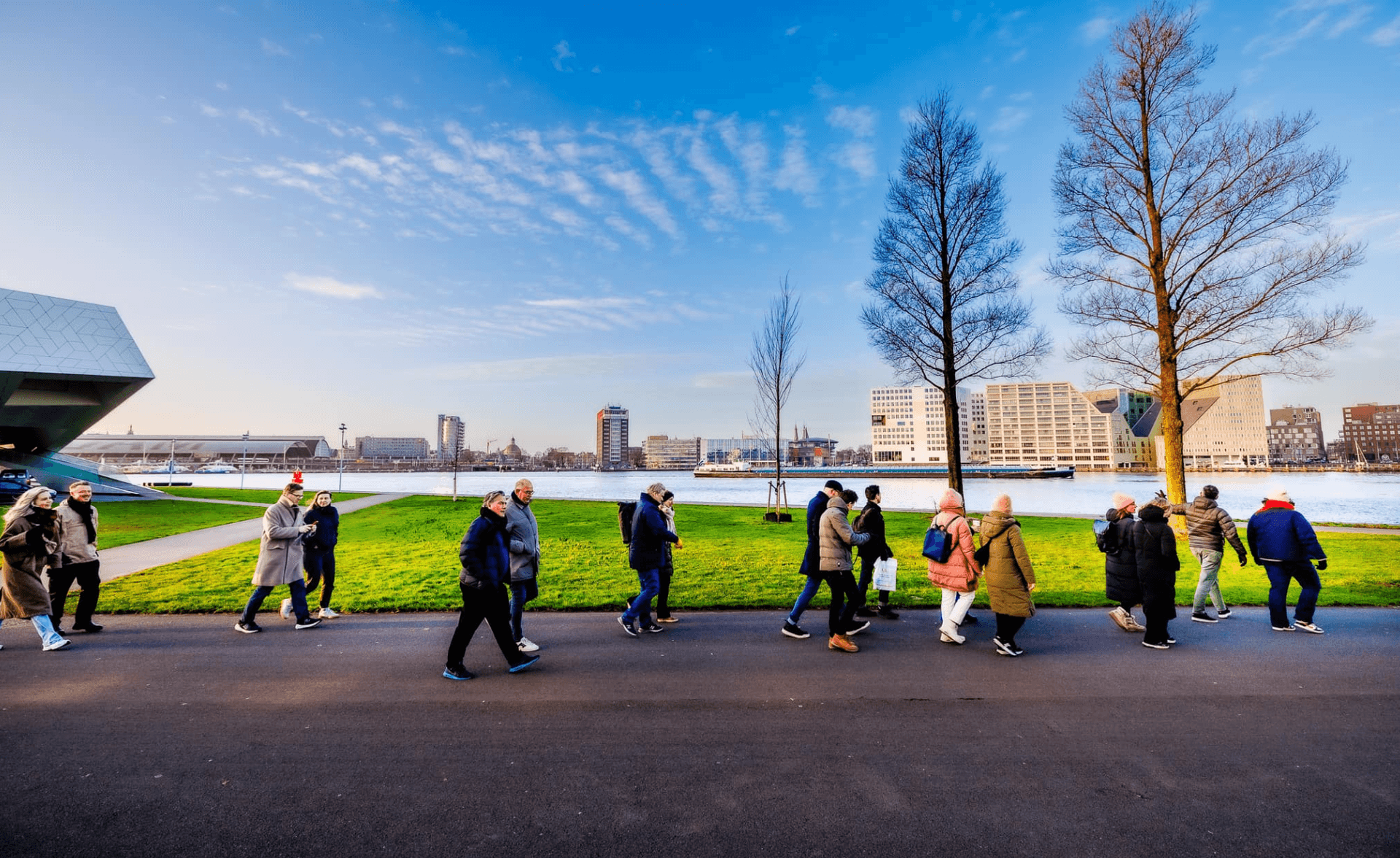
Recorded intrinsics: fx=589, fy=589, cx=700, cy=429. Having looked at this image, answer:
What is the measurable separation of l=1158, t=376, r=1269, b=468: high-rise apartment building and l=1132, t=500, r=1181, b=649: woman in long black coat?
681ft

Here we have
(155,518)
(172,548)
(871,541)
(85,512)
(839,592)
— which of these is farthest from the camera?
(155,518)

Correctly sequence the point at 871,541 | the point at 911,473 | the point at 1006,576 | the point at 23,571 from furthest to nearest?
1. the point at 911,473
2. the point at 871,541
3. the point at 23,571
4. the point at 1006,576

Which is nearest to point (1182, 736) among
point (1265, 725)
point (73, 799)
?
point (1265, 725)

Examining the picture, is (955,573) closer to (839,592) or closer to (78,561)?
(839,592)

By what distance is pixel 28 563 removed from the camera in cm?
696

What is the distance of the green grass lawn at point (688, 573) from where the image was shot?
30.9 feet

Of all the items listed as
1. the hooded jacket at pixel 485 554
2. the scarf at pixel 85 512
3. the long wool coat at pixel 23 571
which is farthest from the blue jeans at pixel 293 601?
the hooded jacket at pixel 485 554

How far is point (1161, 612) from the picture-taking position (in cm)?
703

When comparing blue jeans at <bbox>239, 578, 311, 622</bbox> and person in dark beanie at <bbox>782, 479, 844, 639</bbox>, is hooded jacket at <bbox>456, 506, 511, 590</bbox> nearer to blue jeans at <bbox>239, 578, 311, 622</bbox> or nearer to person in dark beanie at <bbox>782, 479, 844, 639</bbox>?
person in dark beanie at <bbox>782, 479, 844, 639</bbox>

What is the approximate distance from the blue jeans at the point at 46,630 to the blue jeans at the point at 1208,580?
14.7 m

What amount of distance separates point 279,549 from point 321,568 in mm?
874

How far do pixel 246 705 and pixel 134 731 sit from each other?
745 mm

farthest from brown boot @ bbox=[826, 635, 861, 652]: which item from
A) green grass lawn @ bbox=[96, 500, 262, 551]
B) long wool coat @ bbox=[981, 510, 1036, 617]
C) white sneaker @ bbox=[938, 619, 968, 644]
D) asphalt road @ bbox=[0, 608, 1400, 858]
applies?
green grass lawn @ bbox=[96, 500, 262, 551]

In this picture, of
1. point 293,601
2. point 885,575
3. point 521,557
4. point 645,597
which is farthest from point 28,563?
point 885,575
